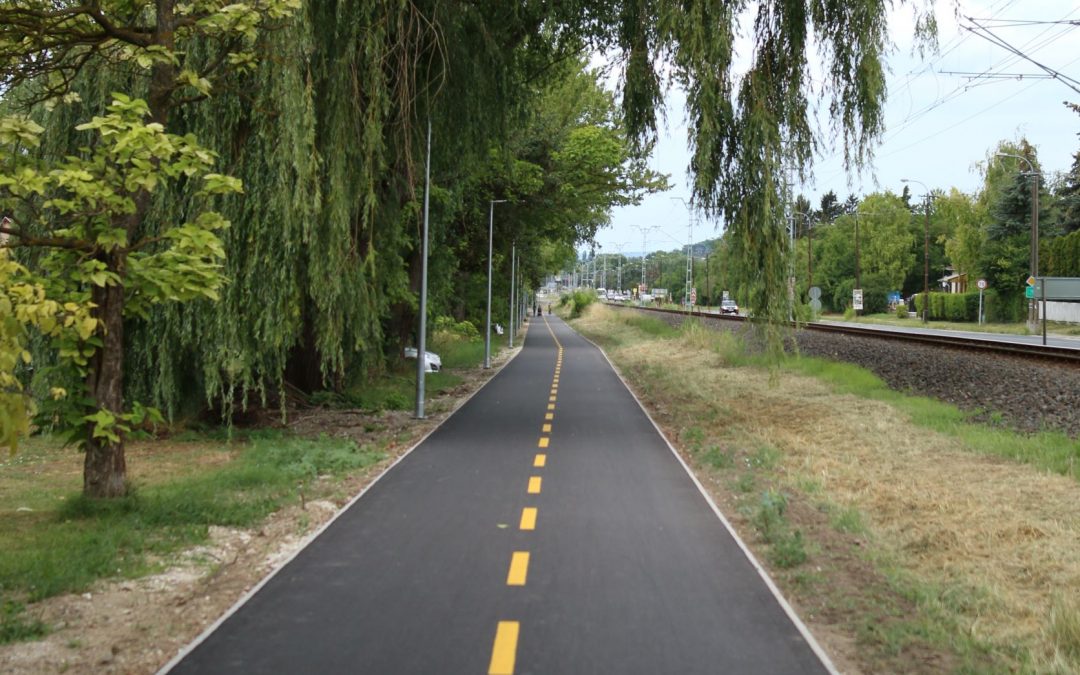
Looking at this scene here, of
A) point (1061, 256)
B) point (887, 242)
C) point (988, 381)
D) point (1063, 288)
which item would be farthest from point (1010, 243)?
point (988, 381)

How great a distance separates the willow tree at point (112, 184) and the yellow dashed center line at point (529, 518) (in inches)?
137

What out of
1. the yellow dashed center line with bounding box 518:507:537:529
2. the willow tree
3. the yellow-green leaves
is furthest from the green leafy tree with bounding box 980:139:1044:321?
the yellow-green leaves

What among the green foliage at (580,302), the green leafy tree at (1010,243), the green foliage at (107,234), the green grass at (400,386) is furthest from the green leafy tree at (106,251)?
the green foliage at (580,302)

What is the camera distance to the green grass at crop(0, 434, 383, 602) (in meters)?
6.00

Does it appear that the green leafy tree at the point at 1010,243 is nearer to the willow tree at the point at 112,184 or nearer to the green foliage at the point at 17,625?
the willow tree at the point at 112,184

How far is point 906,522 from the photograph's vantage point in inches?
313

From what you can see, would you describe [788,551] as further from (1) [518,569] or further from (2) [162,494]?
(2) [162,494]

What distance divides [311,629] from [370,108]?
8364 mm

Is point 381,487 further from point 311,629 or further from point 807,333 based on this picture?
point 807,333

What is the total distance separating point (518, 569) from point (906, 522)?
4.03 metres

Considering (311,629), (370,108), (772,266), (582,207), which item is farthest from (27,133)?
(582,207)

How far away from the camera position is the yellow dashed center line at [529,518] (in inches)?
305

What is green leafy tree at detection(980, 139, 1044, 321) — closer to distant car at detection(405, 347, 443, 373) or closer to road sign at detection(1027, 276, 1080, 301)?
road sign at detection(1027, 276, 1080, 301)

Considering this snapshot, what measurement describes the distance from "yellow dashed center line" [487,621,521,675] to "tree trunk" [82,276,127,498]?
4362 millimetres
